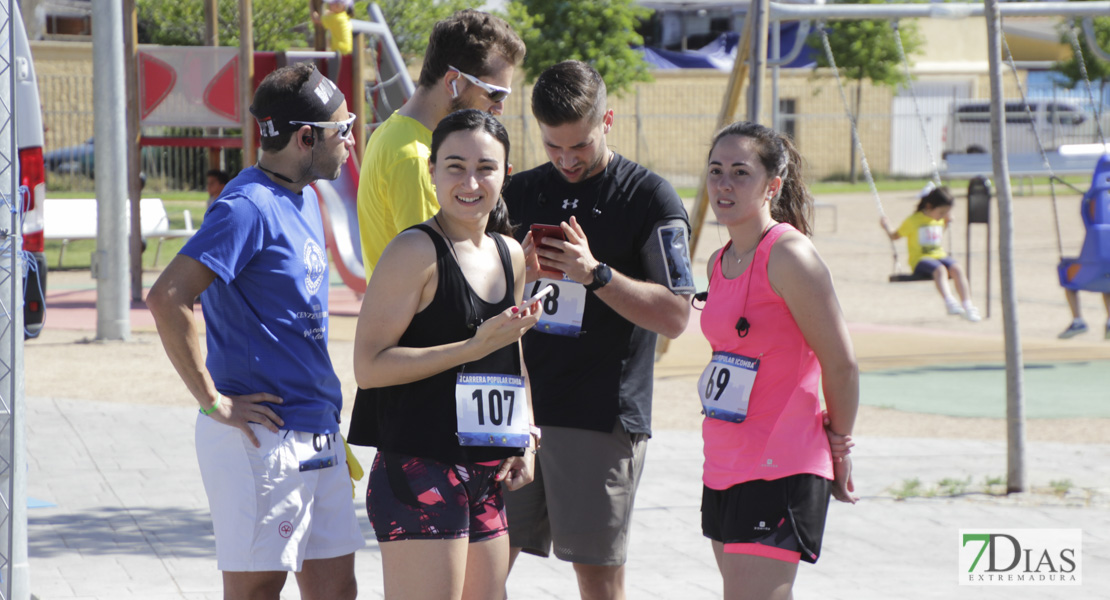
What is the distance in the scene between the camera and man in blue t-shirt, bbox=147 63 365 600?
3168 mm

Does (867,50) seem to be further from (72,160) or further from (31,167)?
(31,167)

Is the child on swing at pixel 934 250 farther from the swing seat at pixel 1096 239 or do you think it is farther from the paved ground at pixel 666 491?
the swing seat at pixel 1096 239

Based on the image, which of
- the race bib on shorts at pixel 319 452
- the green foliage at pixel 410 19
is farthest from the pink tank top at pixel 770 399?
the green foliage at pixel 410 19

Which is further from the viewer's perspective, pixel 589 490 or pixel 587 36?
pixel 587 36

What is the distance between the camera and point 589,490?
12.1ft

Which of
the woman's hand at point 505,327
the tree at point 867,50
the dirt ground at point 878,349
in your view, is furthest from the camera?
the tree at point 867,50

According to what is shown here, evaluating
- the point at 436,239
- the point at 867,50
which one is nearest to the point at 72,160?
the point at 867,50

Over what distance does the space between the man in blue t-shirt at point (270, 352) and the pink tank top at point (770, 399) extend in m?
1.07

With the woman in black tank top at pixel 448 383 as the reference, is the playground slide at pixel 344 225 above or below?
below

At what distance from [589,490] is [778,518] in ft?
2.27

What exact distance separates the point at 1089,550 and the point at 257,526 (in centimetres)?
373

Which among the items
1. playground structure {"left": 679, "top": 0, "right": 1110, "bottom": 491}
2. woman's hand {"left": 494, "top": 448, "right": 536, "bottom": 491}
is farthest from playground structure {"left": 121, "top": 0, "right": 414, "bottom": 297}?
woman's hand {"left": 494, "top": 448, "right": 536, "bottom": 491}

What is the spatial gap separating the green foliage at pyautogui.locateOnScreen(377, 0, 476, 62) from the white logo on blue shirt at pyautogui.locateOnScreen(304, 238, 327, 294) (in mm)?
19207

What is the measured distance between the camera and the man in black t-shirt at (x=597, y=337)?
3.67 meters
